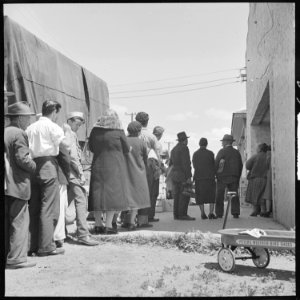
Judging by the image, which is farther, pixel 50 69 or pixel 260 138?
pixel 260 138

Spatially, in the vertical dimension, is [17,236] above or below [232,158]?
below

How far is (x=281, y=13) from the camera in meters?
6.82

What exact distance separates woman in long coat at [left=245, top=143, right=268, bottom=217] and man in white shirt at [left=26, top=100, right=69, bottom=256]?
5020 millimetres

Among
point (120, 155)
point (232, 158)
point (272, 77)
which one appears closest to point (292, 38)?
point (272, 77)

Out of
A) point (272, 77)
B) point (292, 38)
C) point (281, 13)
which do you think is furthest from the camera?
point (272, 77)

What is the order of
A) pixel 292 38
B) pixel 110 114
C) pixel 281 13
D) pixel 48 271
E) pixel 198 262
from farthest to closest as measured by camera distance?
pixel 281 13
pixel 110 114
pixel 292 38
pixel 198 262
pixel 48 271

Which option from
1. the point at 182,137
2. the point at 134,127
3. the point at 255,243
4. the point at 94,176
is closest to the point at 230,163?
the point at 182,137

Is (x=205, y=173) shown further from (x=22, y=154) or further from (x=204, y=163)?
(x=22, y=154)

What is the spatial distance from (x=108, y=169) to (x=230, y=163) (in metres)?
3.18

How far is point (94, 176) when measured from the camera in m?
6.29

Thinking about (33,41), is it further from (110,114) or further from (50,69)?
(110,114)

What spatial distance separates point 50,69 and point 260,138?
28.4 feet

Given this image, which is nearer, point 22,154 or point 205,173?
point 22,154
